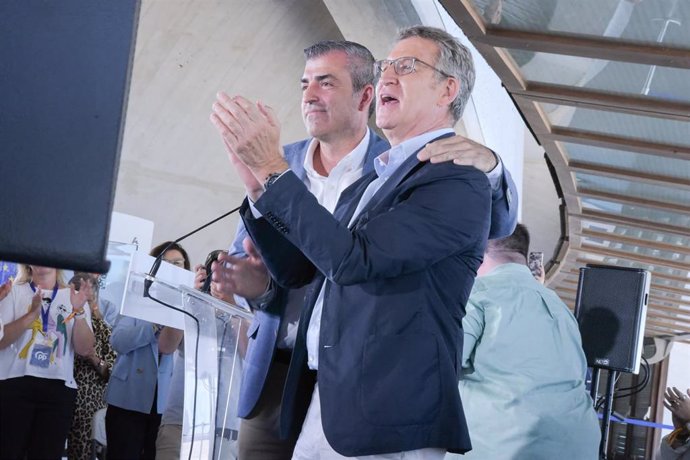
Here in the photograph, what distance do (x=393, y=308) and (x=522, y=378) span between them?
1.56m

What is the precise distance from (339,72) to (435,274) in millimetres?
1085

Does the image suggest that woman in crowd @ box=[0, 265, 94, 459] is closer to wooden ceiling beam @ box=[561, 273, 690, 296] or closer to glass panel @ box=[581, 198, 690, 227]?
glass panel @ box=[581, 198, 690, 227]

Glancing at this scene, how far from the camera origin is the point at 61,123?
926mm

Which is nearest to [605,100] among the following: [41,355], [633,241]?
[41,355]

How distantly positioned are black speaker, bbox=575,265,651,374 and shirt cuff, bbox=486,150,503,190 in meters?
3.07

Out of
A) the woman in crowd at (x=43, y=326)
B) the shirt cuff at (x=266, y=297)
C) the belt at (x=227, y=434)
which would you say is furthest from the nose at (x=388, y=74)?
the woman in crowd at (x=43, y=326)

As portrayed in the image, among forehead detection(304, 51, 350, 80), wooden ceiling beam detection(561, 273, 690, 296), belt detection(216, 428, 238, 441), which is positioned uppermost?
wooden ceiling beam detection(561, 273, 690, 296)

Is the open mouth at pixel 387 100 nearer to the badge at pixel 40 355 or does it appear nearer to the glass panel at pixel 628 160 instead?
the badge at pixel 40 355

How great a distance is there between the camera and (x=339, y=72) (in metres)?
2.63

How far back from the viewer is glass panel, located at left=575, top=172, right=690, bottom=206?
740cm

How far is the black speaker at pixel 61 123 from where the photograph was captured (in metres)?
0.91

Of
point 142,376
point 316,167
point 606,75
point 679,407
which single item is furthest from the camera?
point 606,75

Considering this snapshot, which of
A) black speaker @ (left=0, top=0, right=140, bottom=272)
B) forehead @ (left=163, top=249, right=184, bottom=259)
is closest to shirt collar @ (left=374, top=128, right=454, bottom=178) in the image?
black speaker @ (left=0, top=0, right=140, bottom=272)

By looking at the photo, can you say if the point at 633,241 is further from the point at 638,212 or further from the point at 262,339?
the point at 262,339
